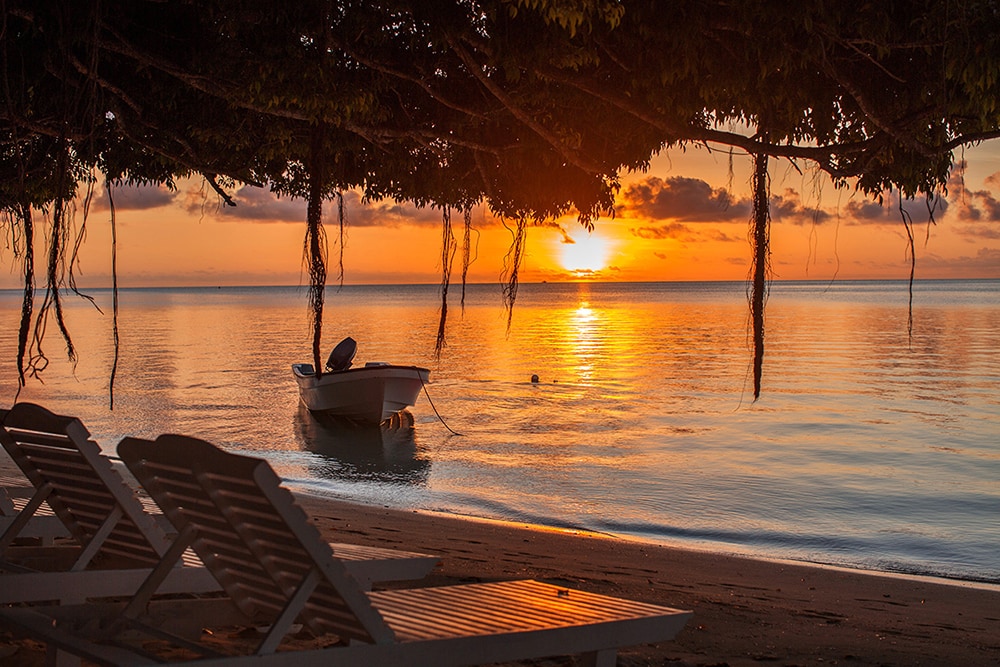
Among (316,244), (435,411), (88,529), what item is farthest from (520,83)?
(435,411)

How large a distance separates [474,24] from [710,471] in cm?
1048

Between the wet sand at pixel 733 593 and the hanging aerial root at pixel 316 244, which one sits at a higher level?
the hanging aerial root at pixel 316 244

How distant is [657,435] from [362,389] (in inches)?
225

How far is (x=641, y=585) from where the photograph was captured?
720 centimetres

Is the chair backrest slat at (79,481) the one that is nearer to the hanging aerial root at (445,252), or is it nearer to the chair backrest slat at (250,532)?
the chair backrest slat at (250,532)

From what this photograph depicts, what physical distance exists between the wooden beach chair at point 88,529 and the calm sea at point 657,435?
282 inches

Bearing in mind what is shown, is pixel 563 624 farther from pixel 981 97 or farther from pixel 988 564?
pixel 988 564

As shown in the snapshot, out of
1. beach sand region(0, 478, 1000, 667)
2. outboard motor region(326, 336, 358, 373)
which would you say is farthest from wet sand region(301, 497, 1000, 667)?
outboard motor region(326, 336, 358, 373)

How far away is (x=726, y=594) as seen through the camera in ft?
23.3

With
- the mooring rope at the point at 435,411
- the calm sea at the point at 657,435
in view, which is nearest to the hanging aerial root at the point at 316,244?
the calm sea at the point at 657,435

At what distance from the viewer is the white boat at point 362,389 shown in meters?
19.7

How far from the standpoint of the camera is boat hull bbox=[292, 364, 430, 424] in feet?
64.7

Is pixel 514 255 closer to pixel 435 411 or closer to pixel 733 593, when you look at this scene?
pixel 733 593

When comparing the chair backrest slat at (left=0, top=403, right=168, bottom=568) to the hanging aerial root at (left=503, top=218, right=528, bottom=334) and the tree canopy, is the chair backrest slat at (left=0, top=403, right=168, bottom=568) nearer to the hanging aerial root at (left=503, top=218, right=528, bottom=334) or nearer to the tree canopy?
the tree canopy
